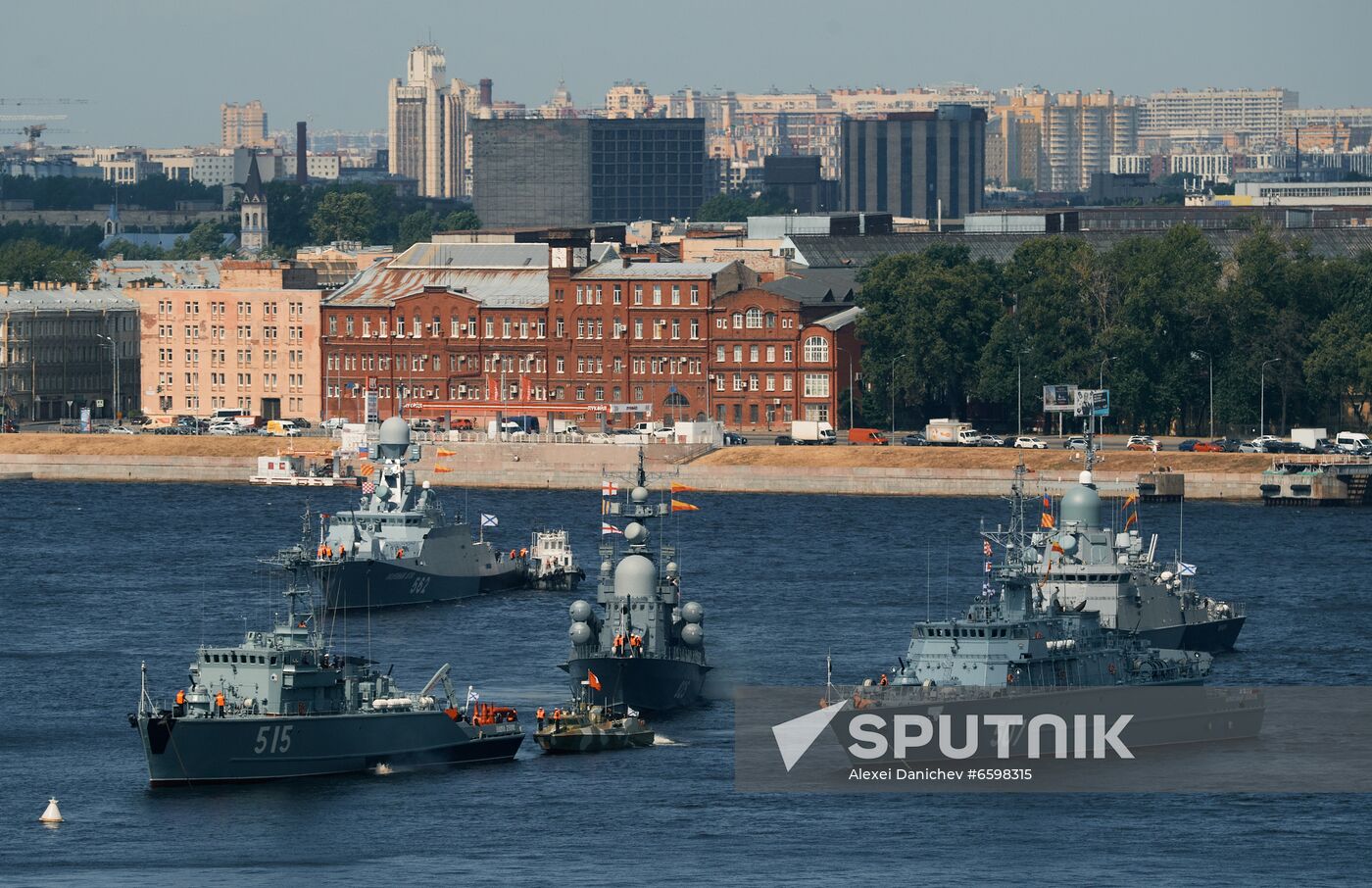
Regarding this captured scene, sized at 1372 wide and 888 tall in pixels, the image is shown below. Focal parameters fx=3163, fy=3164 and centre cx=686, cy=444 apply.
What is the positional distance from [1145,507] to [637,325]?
46495 millimetres

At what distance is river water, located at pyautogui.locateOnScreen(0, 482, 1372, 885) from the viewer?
71.2 m

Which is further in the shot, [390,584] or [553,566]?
[553,566]

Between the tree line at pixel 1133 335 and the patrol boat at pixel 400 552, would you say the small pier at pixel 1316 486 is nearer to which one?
the tree line at pixel 1133 335

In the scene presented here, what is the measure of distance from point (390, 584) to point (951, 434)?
60.1m

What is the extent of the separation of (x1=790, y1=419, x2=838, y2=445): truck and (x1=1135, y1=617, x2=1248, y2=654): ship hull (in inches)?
2736

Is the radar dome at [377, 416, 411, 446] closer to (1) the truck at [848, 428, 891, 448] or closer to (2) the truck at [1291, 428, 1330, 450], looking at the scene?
(1) the truck at [848, 428, 891, 448]

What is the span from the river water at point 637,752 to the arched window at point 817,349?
35381mm

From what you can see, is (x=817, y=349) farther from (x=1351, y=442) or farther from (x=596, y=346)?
(x=1351, y=442)

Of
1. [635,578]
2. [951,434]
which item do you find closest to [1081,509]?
[635,578]

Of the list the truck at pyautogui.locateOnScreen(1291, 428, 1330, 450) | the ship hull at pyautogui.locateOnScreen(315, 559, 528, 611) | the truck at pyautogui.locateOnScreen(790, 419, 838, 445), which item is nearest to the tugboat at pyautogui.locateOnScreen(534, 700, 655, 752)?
the ship hull at pyautogui.locateOnScreen(315, 559, 528, 611)

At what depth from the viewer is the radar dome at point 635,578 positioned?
89.6 metres

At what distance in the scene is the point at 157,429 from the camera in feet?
625

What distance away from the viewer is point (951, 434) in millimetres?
172500

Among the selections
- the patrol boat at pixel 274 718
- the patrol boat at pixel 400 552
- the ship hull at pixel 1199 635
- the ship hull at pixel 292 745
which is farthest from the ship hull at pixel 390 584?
the patrol boat at pixel 274 718
